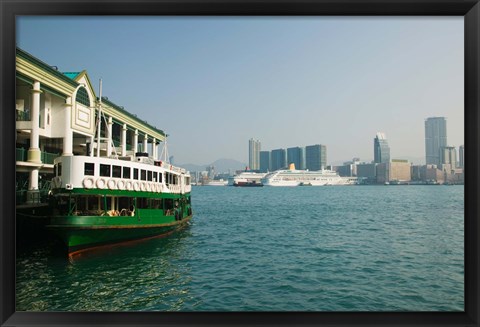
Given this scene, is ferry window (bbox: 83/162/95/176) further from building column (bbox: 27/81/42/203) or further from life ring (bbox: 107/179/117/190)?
building column (bbox: 27/81/42/203)

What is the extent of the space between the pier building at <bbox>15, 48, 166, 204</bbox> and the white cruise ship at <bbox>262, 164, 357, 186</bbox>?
72410 millimetres

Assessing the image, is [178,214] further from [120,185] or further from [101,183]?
[101,183]

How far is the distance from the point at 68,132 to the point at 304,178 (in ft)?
262

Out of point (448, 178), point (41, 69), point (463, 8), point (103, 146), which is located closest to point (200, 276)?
point (463, 8)

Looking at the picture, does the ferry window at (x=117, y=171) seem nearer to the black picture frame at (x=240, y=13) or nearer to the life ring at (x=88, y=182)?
the life ring at (x=88, y=182)

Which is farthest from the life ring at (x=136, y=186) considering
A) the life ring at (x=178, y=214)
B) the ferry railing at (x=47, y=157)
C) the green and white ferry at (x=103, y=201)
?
the ferry railing at (x=47, y=157)

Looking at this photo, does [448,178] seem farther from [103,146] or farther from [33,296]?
[33,296]

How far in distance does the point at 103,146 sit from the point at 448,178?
64.1 meters

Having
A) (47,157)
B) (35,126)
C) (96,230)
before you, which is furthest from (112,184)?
(47,157)

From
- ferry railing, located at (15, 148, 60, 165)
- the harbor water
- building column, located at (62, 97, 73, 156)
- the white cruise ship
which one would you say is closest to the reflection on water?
the harbor water

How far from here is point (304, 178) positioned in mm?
89125

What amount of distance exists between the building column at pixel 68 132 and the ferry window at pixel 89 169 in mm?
3191

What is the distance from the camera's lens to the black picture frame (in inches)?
103

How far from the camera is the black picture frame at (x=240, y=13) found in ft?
8.61
